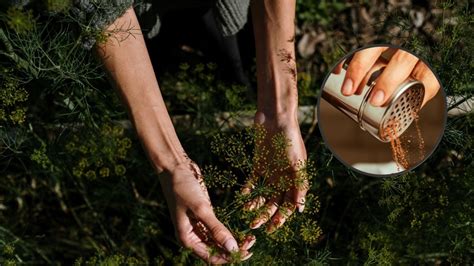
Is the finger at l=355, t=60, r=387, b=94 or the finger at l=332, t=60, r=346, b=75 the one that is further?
the finger at l=332, t=60, r=346, b=75

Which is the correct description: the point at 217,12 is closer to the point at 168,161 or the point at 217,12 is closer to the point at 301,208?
the point at 168,161

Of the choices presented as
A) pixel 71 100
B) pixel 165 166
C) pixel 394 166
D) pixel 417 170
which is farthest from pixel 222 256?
pixel 417 170

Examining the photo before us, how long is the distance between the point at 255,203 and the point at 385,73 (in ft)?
1.67

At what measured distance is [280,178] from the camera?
162 cm

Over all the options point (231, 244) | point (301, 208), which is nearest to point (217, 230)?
point (231, 244)

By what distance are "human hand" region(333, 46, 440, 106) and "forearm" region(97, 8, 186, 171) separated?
513 millimetres

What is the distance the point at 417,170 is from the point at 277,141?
0.82m

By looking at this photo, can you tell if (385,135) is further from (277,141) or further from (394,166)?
(277,141)

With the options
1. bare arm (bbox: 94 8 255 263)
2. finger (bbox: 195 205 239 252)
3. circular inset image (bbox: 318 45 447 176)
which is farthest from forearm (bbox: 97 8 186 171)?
circular inset image (bbox: 318 45 447 176)

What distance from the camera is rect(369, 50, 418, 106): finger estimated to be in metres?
1.58

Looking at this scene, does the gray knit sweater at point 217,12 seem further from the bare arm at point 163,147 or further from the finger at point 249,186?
the finger at point 249,186

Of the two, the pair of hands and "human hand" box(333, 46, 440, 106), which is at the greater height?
"human hand" box(333, 46, 440, 106)

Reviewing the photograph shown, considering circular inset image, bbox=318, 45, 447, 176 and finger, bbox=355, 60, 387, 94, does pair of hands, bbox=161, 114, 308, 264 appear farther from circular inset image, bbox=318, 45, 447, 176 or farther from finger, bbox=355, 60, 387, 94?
finger, bbox=355, 60, 387, 94

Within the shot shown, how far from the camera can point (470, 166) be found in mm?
1902
